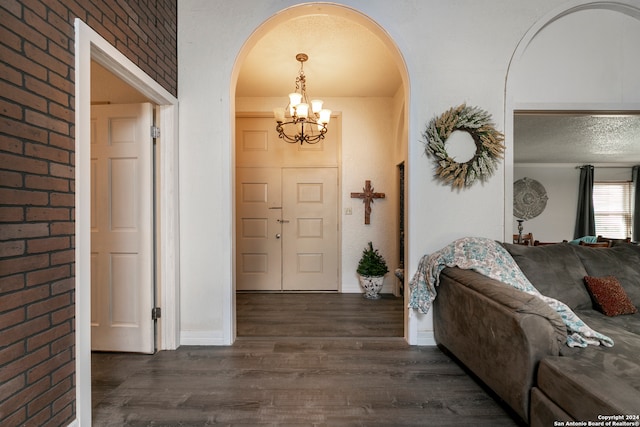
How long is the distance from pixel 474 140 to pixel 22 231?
2.84 m

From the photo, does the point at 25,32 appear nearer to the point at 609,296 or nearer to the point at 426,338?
the point at 426,338

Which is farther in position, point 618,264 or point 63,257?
point 618,264

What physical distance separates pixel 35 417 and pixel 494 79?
3.48 metres

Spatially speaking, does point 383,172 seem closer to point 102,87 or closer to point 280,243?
point 280,243

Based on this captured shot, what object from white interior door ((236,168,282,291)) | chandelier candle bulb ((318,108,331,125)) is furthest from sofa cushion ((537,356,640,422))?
white interior door ((236,168,282,291))

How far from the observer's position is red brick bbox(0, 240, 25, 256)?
115 cm

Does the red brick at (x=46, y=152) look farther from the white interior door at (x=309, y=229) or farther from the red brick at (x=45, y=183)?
the white interior door at (x=309, y=229)

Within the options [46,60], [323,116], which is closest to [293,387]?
[46,60]

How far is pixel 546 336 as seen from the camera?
1.44 metres

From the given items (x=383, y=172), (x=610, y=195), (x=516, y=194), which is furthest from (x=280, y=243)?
(x=610, y=195)

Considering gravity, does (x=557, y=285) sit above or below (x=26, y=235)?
below

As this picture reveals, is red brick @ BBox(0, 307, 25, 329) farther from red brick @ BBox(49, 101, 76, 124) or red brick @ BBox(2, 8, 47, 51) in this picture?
red brick @ BBox(2, 8, 47, 51)

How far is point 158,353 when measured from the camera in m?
2.38

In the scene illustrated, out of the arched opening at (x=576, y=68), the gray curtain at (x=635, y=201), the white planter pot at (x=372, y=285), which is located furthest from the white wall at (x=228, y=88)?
the gray curtain at (x=635, y=201)
